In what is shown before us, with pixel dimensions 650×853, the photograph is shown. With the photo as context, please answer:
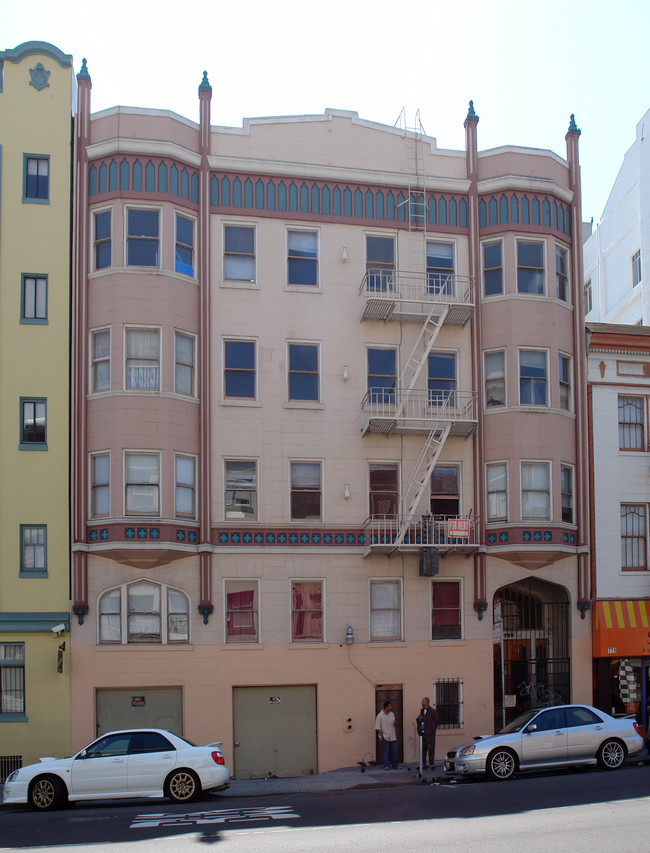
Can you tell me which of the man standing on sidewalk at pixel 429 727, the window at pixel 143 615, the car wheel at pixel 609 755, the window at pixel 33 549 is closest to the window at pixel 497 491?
the man standing on sidewalk at pixel 429 727

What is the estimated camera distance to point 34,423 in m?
26.5

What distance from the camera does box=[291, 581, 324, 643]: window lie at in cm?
2698

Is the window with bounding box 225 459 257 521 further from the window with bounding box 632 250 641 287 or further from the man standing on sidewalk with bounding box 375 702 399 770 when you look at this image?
the window with bounding box 632 250 641 287

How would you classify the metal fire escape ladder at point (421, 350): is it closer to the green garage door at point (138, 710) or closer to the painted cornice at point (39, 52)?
the green garage door at point (138, 710)

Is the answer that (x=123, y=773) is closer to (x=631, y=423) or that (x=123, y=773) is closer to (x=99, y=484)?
(x=99, y=484)

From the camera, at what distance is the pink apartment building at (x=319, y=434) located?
1026 inches

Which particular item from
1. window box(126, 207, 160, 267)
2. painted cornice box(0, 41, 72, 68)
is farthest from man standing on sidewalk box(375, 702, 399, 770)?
painted cornice box(0, 41, 72, 68)

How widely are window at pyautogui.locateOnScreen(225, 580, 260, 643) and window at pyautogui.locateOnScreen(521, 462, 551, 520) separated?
24.1 ft

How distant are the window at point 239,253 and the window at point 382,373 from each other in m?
3.83

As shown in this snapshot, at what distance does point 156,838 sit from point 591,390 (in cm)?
1834

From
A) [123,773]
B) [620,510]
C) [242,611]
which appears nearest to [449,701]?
[242,611]

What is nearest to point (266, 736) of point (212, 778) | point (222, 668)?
point (222, 668)

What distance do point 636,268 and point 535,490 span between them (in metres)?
16.1

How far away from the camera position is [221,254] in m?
27.7
